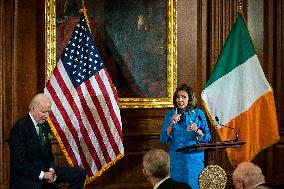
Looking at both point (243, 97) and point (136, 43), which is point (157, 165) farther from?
point (136, 43)

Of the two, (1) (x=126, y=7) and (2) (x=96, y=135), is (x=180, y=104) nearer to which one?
(2) (x=96, y=135)

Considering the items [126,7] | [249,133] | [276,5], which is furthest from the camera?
[276,5]

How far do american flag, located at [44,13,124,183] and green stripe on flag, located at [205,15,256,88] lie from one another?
1.56 meters

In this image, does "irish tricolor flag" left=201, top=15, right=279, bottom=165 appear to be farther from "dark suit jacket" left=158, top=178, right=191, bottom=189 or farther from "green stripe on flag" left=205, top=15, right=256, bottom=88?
"dark suit jacket" left=158, top=178, right=191, bottom=189

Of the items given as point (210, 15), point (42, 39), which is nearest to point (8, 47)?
point (42, 39)

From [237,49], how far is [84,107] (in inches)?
84.7

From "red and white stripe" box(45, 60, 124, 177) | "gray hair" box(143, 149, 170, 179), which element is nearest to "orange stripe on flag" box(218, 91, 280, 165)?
"red and white stripe" box(45, 60, 124, 177)

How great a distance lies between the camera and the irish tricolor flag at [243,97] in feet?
23.7

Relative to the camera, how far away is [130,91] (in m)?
8.14

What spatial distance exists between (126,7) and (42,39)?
131 centimetres

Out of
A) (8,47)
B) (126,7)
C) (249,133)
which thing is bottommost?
(249,133)

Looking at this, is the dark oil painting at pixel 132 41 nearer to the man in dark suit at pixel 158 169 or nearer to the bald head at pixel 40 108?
the bald head at pixel 40 108

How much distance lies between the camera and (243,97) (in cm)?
731

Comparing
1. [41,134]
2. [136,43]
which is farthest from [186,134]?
[136,43]
